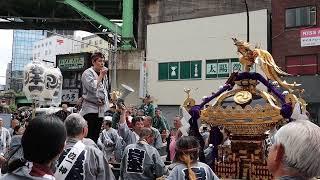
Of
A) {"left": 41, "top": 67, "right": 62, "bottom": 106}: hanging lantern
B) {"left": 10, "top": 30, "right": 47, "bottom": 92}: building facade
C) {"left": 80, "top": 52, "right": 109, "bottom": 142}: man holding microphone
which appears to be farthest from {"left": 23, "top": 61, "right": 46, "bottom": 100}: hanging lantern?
{"left": 10, "top": 30, "right": 47, "bottom": 92}: building facade

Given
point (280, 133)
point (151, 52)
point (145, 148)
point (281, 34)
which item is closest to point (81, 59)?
point (151, 52)

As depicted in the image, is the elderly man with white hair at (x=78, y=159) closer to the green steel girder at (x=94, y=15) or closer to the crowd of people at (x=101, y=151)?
the crowd of people at (x=101, y=151)

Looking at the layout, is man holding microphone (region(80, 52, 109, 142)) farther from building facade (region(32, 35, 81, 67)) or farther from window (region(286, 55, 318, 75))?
building facade (region(32, 35, 81, 67))

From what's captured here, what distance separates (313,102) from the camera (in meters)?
24.2

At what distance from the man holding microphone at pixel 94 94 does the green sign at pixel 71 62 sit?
101ft

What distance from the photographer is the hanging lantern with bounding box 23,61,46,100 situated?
15258 millimetres

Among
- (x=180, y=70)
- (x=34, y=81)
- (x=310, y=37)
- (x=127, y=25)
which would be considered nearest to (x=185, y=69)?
(x=180, y=70)

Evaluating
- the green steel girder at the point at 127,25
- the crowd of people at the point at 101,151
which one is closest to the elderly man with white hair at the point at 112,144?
the crowd of people at the point at 101,151

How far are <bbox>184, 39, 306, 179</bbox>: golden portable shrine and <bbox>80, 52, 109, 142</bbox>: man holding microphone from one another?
4.42 feet

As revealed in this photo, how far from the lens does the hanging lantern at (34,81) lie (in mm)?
15258

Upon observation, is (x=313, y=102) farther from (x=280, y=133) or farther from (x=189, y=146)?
(x=280, y=133)

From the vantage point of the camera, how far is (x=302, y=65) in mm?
25719

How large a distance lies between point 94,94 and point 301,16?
72.3 ft

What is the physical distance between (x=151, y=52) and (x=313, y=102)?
422 inches
